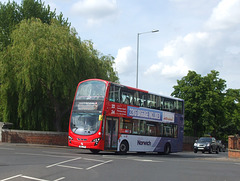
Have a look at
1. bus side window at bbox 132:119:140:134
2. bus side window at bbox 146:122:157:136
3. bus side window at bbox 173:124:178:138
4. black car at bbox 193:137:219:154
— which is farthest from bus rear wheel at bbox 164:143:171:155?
black car at bbox 193:137:219:154

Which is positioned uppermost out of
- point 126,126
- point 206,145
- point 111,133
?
point 126,126

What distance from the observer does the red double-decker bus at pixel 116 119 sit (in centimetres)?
2108

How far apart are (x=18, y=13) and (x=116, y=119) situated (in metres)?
24.2

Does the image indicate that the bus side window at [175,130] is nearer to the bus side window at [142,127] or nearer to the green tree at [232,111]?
the bus side window at [142,127]

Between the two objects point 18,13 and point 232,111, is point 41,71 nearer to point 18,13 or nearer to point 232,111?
point 18,13

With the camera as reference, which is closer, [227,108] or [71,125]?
[71,125]

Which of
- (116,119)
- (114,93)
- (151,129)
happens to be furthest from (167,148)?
(114,93)

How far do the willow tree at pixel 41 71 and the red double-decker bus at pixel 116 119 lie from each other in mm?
7208

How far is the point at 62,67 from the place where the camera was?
29.2m

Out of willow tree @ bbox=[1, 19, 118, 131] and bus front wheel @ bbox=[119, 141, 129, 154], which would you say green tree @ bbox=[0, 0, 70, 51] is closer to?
willow tree @ bbox=[1, 19, 118, 131]

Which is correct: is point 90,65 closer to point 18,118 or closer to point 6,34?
point 18,118

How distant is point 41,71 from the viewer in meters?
28.7

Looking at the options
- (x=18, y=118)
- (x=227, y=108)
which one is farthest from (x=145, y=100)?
(x=227, y=108)

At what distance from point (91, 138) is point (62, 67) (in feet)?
32.5
